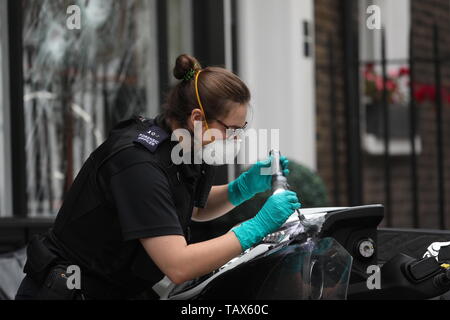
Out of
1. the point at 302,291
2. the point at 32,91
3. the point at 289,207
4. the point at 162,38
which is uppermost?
the point at 162,38

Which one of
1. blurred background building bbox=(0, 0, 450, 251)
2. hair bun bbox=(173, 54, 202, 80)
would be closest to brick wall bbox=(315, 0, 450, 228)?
blurred background building bbox=(0, 0, 450, 251)

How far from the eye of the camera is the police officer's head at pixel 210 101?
2271 millimetres

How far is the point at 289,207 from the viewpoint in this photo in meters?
2.19

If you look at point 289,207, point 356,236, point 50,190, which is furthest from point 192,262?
point 50,190

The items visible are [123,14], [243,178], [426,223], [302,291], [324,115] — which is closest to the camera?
[302,291]

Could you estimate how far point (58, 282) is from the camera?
2268 millimetres

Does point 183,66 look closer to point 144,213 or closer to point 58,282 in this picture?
point 144,213

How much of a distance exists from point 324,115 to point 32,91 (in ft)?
7.99

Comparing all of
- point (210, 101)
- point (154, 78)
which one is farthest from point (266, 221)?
point (154, 78)

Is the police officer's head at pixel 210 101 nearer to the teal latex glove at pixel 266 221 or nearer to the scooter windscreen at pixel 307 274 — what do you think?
the teal latex glove at pixel 266 221

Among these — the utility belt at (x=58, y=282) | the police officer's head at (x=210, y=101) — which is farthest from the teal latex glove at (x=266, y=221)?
the utility belt at (x=58, y=282)

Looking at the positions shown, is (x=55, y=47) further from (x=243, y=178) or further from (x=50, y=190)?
(x=243, y=178)

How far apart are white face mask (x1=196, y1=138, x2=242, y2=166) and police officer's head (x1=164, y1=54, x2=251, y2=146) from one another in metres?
0.03

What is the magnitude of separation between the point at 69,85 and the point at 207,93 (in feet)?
6.80
